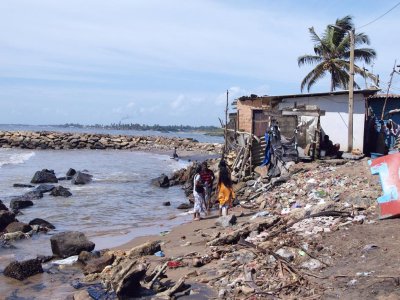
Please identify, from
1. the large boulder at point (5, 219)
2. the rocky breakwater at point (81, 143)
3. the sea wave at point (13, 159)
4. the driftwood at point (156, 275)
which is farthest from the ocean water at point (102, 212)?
the rocky breakwater at point (81, 143)

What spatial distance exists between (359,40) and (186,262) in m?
26.3

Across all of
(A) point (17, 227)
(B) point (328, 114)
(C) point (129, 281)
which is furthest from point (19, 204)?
(B) point (328, 114)

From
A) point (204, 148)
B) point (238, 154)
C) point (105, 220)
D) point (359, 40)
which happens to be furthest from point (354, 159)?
point (204, 148)

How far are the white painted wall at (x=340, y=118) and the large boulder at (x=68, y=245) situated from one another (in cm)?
1414

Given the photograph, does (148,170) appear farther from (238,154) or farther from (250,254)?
(250,254)

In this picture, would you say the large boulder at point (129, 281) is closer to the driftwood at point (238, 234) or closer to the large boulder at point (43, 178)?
the driftwood at point (238, 234)

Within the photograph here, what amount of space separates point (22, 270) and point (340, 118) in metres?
16.4

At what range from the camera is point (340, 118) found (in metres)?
21.2

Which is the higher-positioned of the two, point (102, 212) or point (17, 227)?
point (17, 227)

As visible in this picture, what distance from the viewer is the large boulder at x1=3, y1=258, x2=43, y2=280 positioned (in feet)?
27.2

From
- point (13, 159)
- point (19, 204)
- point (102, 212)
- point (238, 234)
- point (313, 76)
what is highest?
point (313, 76)

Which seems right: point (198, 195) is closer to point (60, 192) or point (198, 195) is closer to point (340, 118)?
point (60, 192)

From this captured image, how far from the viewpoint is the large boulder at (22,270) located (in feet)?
27.2

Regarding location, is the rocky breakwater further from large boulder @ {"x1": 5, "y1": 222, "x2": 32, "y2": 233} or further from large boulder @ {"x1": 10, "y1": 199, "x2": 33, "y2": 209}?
large boulder @ {"x1": 5, "y1": 222, "x2": 32, "y2": 233}
